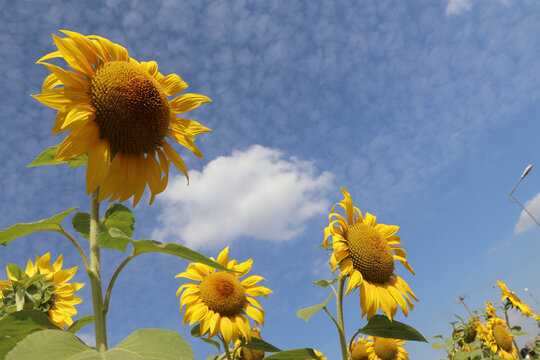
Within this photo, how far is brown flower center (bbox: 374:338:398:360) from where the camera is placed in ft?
21.8

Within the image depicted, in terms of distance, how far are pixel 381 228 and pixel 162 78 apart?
2.48 m

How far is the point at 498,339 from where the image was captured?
7438 mm

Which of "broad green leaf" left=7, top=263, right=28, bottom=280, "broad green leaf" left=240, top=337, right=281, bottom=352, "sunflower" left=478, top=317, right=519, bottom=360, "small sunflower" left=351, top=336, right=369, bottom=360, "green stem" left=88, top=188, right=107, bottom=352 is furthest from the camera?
"sunflower" left=478, top=317, right=519, bottom=360

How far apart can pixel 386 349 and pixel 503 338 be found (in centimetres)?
251

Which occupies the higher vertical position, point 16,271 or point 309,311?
point 16,271

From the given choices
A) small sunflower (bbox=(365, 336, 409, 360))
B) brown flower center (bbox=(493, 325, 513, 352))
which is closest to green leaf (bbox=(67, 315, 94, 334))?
small sunflower (bbox=(365, 336, 409, 360))

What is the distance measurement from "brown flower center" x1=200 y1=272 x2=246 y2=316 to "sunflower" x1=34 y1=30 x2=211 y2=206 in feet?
7.36

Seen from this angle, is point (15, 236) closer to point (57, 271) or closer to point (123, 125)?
point (123, 125)

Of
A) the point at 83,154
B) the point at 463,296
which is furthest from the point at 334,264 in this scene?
the point at 463,296

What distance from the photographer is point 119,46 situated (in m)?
2.06

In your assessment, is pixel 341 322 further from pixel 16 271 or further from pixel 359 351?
pixel 359 351

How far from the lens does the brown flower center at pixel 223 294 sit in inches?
157

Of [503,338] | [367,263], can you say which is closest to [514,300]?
[503,338]

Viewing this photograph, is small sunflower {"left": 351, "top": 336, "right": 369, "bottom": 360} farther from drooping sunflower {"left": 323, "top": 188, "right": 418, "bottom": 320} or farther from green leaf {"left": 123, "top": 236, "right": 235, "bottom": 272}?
green leaf {"left": 123, "top": 236, "right": 235, "bottom": 272}
